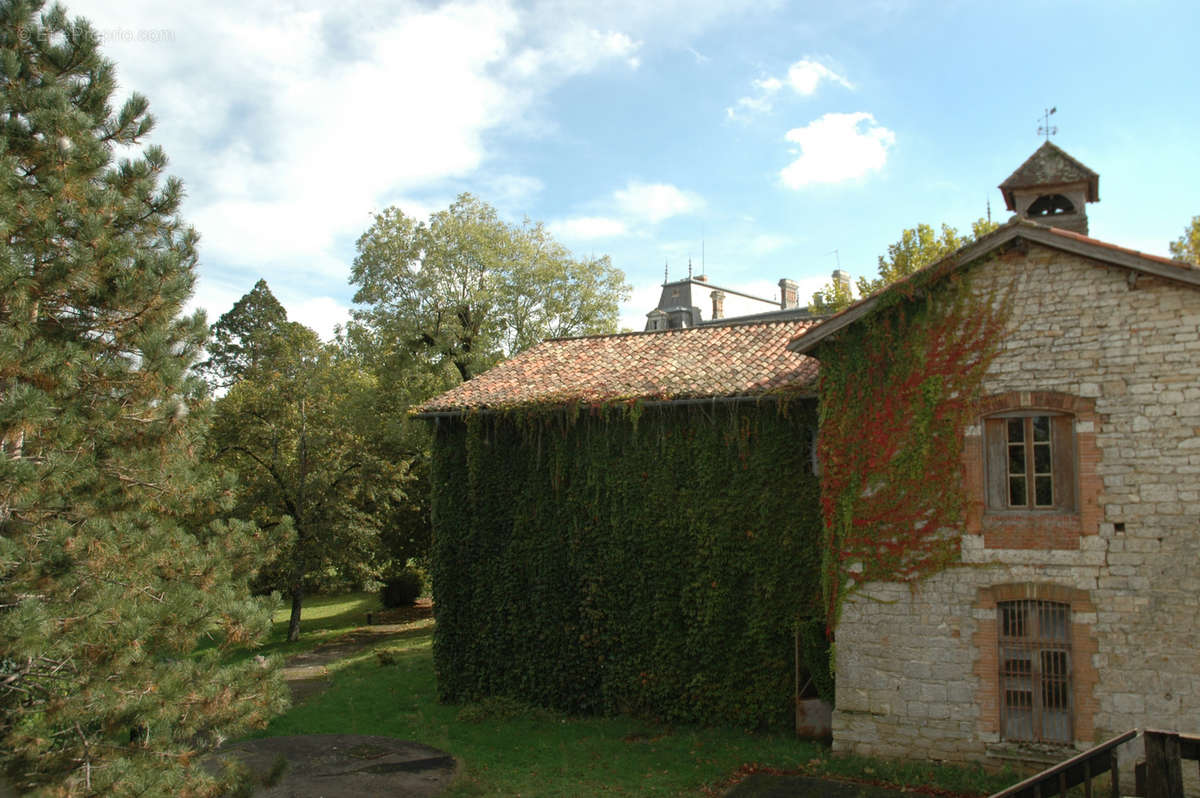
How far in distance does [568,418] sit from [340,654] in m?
10.8

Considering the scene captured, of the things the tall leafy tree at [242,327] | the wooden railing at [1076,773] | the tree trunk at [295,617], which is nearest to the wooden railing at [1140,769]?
the wooden railing at [1076,773]

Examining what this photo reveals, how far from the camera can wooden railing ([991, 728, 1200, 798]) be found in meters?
5.84

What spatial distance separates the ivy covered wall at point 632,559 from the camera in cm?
1319

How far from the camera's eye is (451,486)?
1593 centimetres

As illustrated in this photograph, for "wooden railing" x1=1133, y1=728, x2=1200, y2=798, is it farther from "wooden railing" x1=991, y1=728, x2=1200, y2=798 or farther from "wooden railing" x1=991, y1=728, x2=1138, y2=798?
"wooden railing" x1=991, y1=728, x2=1138, y2=798

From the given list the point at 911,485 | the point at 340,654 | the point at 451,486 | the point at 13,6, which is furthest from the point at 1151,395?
the point at 340,654

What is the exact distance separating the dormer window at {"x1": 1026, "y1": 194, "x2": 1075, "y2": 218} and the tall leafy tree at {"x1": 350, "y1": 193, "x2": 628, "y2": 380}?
15904mm

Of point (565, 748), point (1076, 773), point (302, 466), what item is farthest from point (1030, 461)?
point (302, 466)

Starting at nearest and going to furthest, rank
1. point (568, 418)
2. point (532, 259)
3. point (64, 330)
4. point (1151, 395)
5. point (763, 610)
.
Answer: point (64, 330) < point (1151, 395) < point (763, 610) < point (568, 418) < point (532, 259)

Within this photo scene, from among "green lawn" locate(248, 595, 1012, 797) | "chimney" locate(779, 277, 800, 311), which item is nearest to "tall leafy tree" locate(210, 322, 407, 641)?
"green lawn" locate(248, 595, 1012, 797)

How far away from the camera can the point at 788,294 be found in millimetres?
52156

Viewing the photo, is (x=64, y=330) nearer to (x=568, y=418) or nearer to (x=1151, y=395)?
(x=568, y=418)

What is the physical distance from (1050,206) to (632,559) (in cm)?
892

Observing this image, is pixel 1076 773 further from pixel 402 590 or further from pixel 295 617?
pixel 402 590
